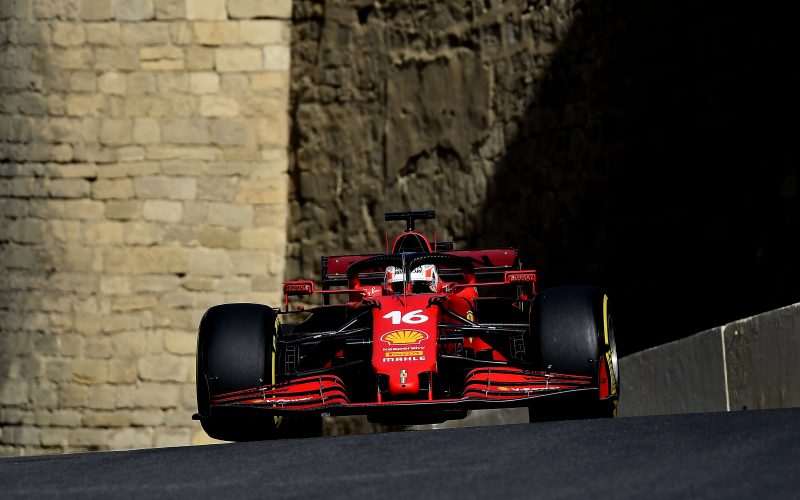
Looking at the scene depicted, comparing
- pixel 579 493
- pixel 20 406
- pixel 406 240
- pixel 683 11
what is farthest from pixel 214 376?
pixel 20 406

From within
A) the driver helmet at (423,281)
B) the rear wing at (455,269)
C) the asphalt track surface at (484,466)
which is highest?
the rear wing at (455,269)

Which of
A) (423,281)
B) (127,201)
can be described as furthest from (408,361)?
(127,201)

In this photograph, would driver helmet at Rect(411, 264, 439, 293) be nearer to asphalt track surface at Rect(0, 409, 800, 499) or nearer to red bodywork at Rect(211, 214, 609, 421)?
red bodywork at Rect(211, 214, 609, 421)

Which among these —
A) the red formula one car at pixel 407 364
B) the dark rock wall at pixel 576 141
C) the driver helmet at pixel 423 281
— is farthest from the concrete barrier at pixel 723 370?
the driver helmet at pixel 423 281

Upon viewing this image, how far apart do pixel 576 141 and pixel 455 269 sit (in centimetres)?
431

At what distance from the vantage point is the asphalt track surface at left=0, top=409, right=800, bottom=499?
485 cm

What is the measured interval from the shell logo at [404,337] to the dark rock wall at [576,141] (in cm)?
398

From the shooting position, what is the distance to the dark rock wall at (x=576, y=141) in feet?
37.5

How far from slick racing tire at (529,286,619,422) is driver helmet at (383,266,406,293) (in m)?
1.38

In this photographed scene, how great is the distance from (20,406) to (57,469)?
10.4 m

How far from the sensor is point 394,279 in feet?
29.2

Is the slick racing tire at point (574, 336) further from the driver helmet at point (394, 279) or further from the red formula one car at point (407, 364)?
the driver helmet at point (394, 279)

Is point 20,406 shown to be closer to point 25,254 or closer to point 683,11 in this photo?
point 25,254

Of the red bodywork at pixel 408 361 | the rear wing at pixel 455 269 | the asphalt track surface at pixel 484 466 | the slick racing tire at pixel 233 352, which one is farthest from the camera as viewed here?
the rear wing at pixel 455 269
